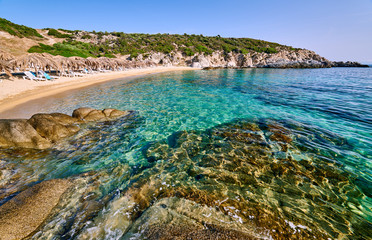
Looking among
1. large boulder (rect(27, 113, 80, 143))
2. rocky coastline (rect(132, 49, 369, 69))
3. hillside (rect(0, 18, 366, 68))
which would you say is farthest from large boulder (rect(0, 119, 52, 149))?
rocky coastline (rect(132, 49, 369, 69))

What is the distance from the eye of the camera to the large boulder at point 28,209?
2.68 m

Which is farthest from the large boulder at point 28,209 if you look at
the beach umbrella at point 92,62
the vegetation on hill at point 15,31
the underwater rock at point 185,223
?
the vegetation on hill at point 15,31

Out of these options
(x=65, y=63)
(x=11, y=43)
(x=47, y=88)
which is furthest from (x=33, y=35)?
(x=47, y=88)

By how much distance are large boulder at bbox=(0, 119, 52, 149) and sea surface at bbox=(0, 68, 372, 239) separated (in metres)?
0.45

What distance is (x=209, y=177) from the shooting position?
14.7 ft

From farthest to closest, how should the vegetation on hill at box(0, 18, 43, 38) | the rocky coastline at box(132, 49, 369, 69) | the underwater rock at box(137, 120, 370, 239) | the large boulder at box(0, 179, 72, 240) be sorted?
the rocky coastline at box(132, 49, 369, 69) < the vegetation on hill at box(0, 18, 43, 38) < the underwater rock at box(137, 120, 370, 239) < the large boulder at box(0, 179, 72, 240)

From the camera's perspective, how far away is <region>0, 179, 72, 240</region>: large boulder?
2.68 m

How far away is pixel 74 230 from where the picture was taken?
116 inches

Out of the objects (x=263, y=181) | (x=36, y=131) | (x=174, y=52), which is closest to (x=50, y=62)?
(x=36, y=131)

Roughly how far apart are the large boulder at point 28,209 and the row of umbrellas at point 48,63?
25249 mm

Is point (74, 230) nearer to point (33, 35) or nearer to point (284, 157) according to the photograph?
point (284, 157)

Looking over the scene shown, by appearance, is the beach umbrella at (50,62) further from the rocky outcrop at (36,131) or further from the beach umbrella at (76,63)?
the rocky outcrop at (36,131)

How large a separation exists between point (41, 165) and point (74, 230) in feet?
12.0

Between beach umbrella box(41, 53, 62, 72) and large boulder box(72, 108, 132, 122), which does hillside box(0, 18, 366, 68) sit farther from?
large boulder box(72, 108, 132, 122)
